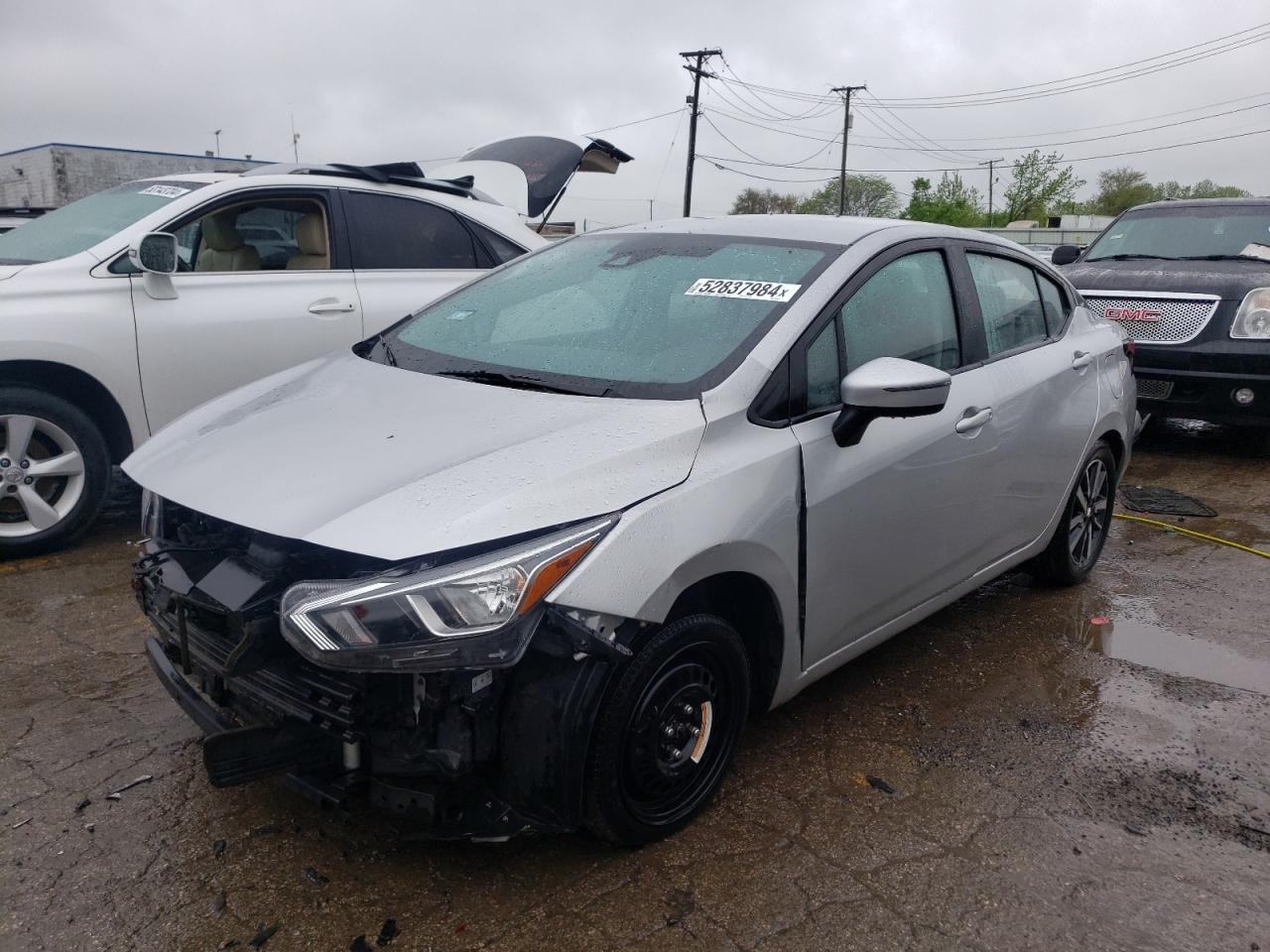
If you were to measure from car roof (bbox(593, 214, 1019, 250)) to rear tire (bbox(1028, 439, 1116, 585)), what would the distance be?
131 cm

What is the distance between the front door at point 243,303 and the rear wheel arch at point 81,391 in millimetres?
151

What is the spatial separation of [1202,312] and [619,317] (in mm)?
5839

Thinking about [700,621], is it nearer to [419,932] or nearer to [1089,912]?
Answer: [419,932]

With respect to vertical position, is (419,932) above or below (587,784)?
below

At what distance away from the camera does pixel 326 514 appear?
2287 millimetres

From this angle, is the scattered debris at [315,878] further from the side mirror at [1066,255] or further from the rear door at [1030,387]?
the side mirror at [1066,255]

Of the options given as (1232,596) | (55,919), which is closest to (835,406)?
(55,919)

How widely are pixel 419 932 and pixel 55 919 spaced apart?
83 cm

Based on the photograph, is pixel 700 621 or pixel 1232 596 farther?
pixel 1232 596

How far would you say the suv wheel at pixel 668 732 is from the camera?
2369 millimetres

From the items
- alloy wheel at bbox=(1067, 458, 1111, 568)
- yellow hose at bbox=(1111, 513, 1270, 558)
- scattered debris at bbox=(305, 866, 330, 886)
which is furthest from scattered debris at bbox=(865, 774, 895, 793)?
yellow hose at bbox=(1111, 513, 1270, 558)

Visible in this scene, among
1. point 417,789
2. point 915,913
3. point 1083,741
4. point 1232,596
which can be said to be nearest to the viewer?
point 417,789

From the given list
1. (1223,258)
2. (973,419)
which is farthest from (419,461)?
Answer: (1223,258)

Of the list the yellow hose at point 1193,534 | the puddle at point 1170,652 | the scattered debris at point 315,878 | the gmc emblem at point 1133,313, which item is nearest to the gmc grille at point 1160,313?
the gmc emblem at point 1133,313
